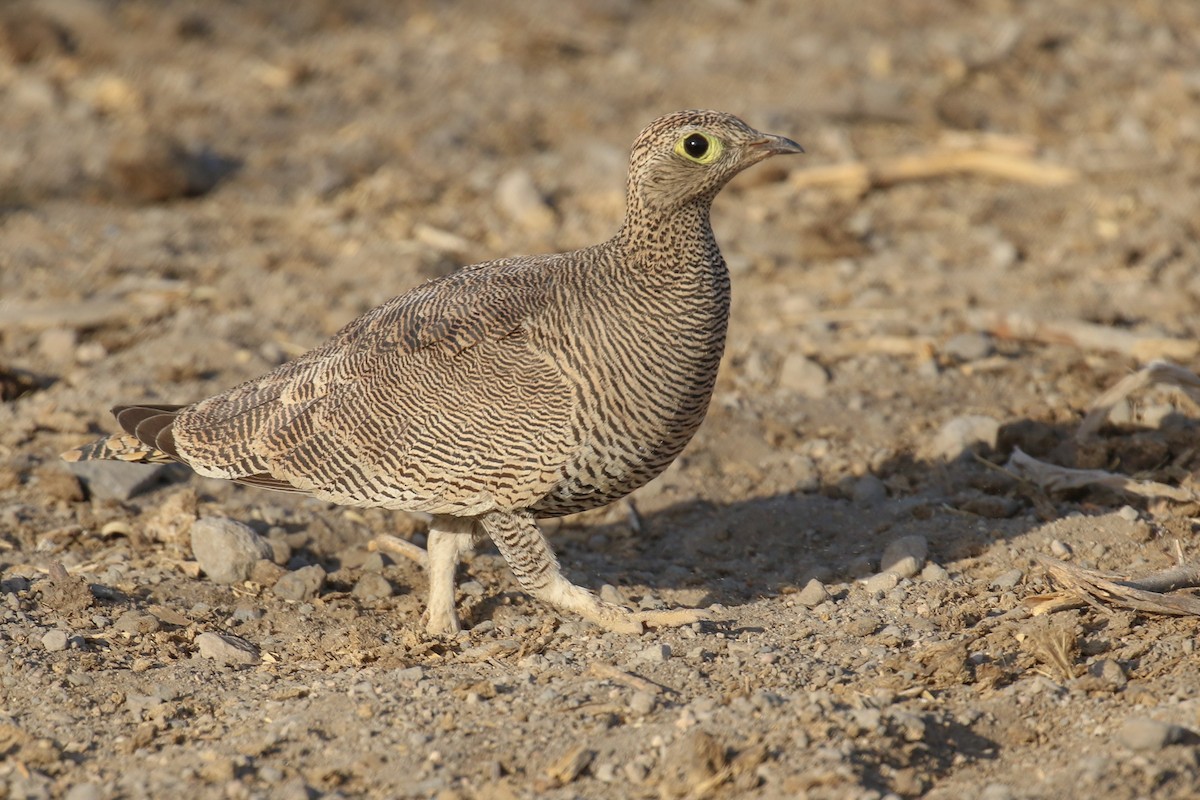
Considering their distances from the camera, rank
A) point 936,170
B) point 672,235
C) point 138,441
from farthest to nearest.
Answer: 1. point 936,170
2. point 138,441
3. point 672,235

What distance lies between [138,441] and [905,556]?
147 inches

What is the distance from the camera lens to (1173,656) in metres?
5.54

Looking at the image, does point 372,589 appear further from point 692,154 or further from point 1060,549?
point 1060,549

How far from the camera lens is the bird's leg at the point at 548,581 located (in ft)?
20.3

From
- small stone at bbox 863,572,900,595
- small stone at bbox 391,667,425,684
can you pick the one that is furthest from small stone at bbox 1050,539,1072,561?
small stone at bbox 391,667,425,684

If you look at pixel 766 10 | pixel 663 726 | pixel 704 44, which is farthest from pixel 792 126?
pixel 663 726

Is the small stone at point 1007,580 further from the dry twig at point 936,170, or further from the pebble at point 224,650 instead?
the dry twig at point 936,170

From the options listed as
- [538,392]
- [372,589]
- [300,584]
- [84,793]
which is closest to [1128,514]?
[538,392]

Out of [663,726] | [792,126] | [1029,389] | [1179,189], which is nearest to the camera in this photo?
[663,726]

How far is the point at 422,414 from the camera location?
19.9 ft

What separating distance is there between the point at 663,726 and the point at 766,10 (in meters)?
11.9

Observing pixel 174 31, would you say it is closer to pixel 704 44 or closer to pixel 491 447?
pixel 704 44

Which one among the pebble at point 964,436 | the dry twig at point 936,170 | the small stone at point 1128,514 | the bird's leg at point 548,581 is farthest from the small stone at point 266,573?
the dry twig at point 936,170

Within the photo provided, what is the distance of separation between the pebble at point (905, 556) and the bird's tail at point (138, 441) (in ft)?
11.3
